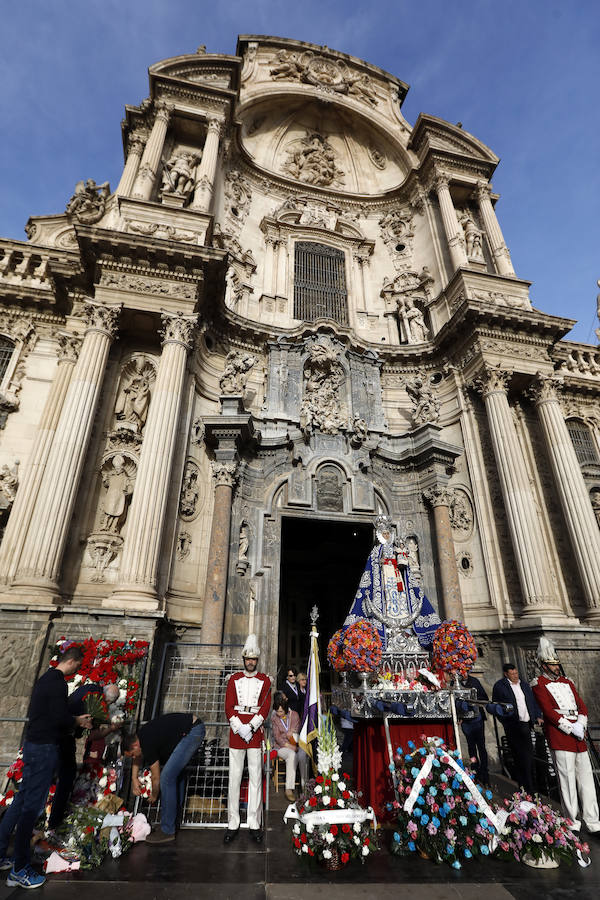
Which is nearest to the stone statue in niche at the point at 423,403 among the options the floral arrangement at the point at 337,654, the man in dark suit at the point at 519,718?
the man in dark suit at the point at 519,718

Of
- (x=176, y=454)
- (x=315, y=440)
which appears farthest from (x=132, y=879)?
(x=315, y=440)

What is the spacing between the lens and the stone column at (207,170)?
15094 millimetres

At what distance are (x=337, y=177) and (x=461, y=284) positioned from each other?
10702mm

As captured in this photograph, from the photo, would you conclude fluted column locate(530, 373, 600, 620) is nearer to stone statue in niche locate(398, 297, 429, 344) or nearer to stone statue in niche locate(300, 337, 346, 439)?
stone statue in niche locate(398, 297, 429, 344)

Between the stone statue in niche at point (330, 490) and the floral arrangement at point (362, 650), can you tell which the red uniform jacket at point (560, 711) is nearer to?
the floral arrangement at point (362, 650)

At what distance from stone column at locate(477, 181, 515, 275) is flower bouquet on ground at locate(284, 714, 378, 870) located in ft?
58.4

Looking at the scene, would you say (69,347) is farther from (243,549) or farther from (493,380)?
(493,380)

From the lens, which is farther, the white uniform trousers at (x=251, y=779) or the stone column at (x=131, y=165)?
the stone column at (x=131, y=165)

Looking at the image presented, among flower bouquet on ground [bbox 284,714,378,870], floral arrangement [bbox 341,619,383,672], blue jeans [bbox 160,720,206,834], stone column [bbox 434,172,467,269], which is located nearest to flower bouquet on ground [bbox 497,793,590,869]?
flower bouquet on ground [bbox 284,714,378,870]

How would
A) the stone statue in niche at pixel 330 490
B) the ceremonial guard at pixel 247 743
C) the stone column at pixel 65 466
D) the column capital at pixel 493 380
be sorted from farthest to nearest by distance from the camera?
the column capital at pixel 493 380 → the stone statue in niche at pixel 330 490 → the stone column at pixel 65 466 → the ceremonial guard at pixel 247 743

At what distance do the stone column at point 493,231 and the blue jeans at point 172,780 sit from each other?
18.1 m

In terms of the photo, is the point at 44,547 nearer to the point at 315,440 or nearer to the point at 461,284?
the point at 315,440

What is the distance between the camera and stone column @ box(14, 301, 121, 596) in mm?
8922

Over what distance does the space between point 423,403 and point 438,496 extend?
3.27 m
